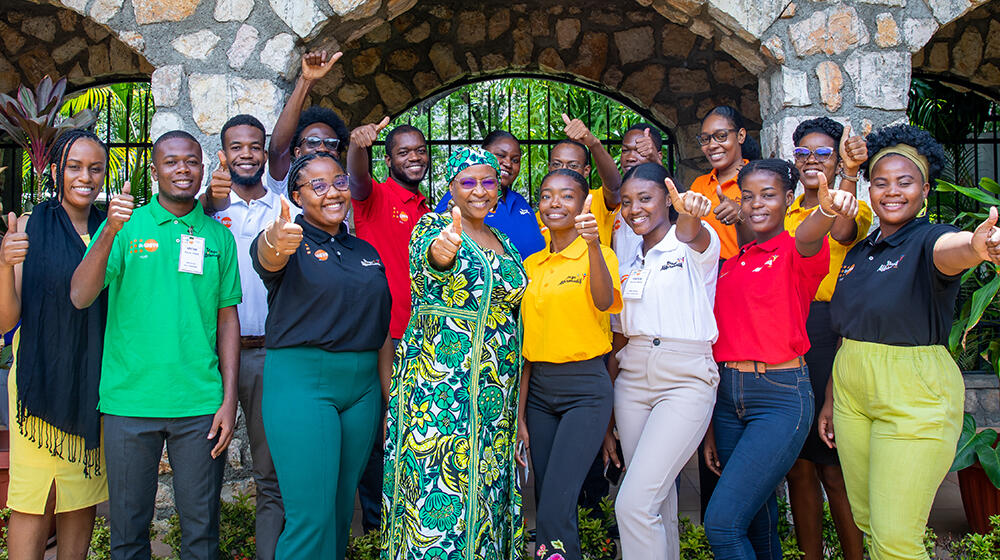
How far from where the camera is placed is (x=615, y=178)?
12.3ft

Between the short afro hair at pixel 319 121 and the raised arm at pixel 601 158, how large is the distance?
1049 mm

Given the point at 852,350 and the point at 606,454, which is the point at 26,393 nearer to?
the point at 606,454

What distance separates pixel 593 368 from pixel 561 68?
411cm

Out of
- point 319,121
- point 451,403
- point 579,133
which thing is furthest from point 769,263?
point 319,121

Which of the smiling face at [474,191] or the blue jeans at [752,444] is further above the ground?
the smiling face at [474,191]

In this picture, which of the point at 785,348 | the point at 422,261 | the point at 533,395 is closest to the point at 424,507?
the point at 533,395

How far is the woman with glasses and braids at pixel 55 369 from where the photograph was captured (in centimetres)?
281

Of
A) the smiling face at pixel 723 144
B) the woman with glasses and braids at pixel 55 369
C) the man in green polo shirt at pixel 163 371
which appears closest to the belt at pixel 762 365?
the smiling face at pixel 723 144

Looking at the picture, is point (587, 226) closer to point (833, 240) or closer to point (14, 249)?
point (833, 240)

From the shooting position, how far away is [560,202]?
3061 millimetres

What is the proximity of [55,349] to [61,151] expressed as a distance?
721 millimetres

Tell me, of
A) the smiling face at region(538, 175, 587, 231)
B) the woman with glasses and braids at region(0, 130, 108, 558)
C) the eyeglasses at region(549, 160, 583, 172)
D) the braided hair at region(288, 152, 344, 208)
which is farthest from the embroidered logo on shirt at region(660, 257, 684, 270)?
the woman with glasses and braids at region(0, 130, 108, 558)

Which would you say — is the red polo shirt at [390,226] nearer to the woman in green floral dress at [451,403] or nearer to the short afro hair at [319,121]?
the short afro hair at [319,121]

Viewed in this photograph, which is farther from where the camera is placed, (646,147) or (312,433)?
(646,147)
